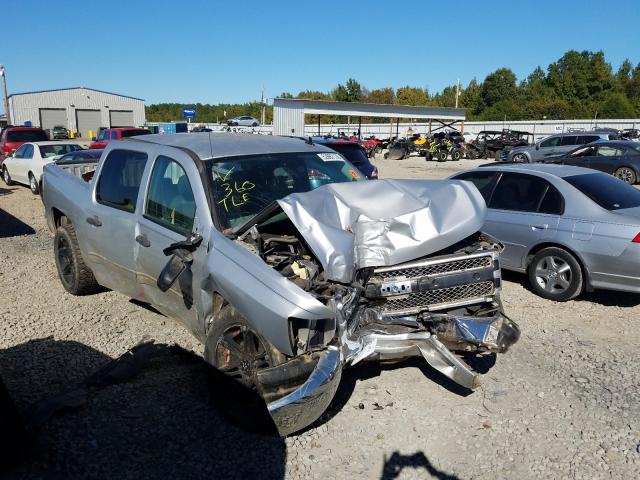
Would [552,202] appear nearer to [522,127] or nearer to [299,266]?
[299,266]

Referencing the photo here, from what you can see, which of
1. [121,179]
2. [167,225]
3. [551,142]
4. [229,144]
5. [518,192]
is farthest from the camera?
[551,142]

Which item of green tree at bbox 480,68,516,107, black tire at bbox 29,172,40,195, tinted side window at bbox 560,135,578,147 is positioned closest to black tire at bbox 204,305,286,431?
black tire at bbox 29,172,40,195

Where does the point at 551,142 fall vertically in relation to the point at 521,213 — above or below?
above

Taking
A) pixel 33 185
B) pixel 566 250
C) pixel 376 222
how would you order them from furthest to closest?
pixel 33 185, pixel 566 250, pixel 376 222

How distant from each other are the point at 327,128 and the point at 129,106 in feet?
77.9

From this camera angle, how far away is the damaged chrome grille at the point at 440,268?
140 inches

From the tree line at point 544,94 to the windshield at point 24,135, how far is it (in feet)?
187

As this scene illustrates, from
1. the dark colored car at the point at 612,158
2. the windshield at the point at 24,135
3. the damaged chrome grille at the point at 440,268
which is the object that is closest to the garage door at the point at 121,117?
the windshield at the point at 24,135

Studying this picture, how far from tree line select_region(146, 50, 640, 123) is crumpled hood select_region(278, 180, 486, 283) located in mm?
65158

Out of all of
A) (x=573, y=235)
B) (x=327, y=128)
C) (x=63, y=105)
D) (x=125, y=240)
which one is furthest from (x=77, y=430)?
(x=63, y=105)

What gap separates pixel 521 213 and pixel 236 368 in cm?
446

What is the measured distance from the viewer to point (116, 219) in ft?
15.6

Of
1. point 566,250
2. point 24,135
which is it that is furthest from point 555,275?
point 24,135

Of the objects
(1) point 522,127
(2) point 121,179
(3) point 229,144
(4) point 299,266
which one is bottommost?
(4) point 299,266
